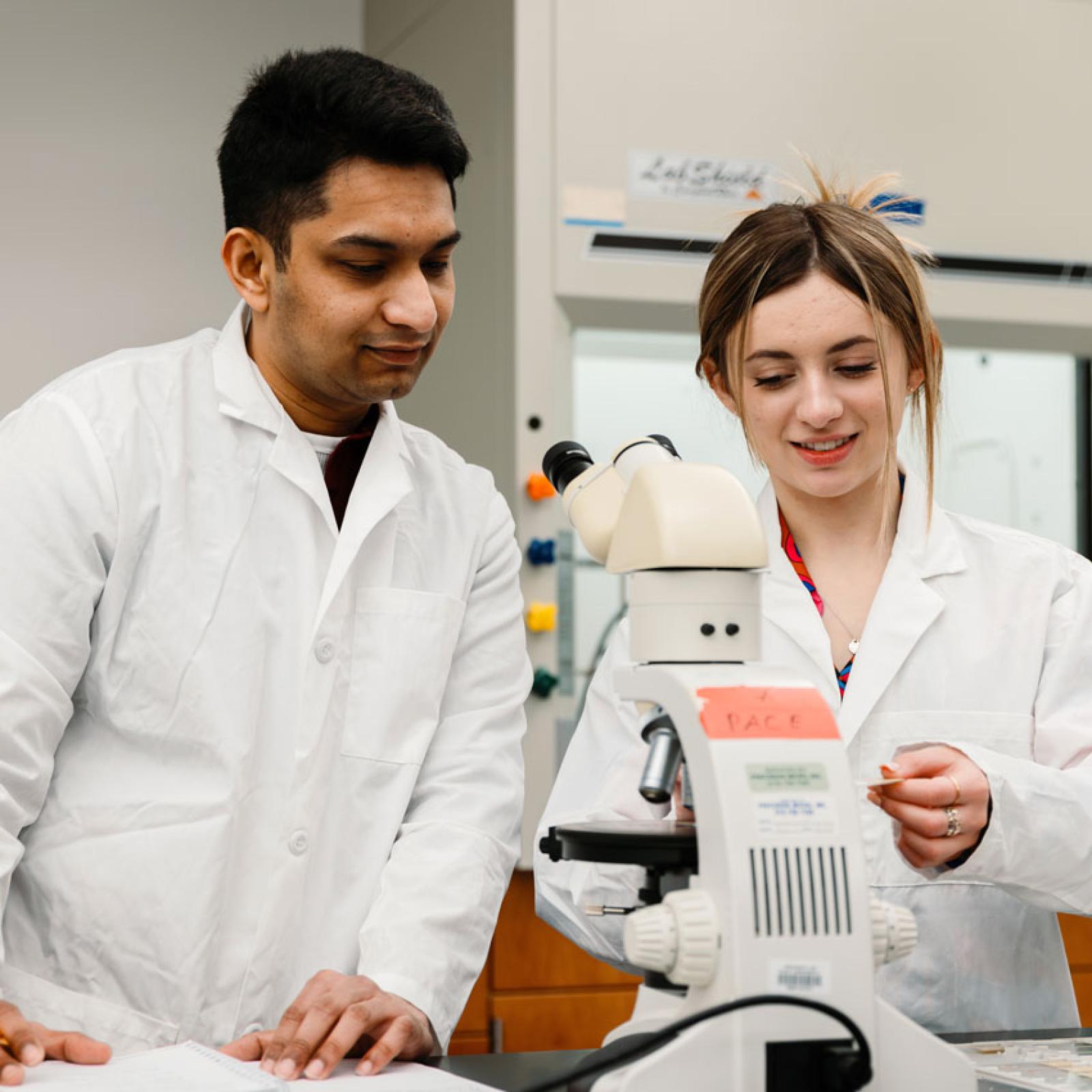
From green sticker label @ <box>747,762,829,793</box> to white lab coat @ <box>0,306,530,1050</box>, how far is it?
0.53m

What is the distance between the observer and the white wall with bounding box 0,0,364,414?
122 inches

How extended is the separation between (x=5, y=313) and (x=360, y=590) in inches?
79.0

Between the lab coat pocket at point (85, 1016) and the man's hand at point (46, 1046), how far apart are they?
0.20 m

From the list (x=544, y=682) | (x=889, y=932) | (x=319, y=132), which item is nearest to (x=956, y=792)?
(x=889, y=932)

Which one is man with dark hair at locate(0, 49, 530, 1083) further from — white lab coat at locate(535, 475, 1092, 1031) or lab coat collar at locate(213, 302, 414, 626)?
white lab coat at locate(535, 475, 1092, 1031)

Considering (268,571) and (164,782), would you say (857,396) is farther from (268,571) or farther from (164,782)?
(164,782)

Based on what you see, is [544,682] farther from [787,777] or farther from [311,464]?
[787,777]

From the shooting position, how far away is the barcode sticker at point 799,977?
85 cm

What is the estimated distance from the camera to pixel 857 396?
142 centimetres

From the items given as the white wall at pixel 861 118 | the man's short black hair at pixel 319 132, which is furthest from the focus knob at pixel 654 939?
the white wall at pixel 861 118

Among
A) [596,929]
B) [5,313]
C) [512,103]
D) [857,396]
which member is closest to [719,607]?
[596,929]

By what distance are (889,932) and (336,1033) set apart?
0.46m

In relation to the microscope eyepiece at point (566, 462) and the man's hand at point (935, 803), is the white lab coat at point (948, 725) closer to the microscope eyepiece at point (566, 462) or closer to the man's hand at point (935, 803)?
the man's hand at point (935, 803)

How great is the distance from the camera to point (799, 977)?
85 cm
